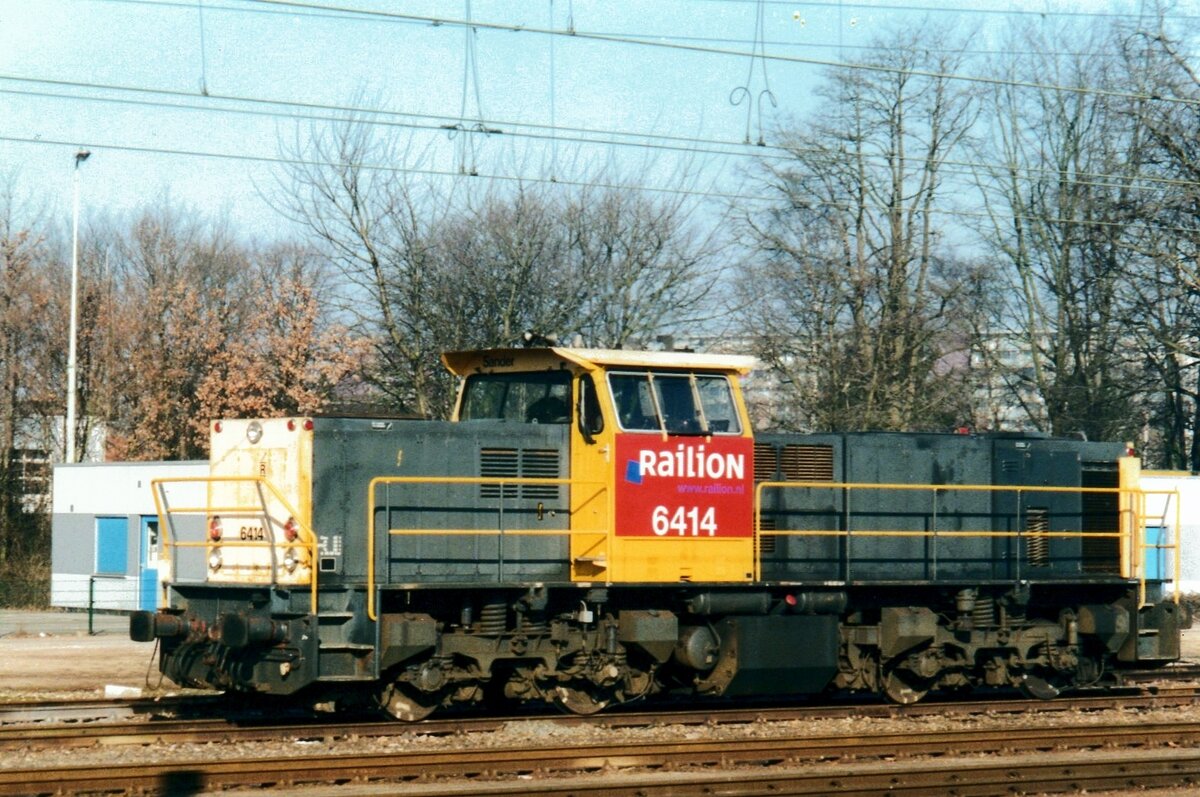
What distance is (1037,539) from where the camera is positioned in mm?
15688

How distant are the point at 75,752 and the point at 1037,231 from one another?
3116cm

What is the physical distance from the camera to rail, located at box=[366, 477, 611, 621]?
12.1m

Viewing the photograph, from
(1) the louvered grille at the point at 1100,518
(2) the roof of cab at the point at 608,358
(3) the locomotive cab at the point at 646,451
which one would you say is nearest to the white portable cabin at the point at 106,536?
(2) the roof of cab at the point at 608,358

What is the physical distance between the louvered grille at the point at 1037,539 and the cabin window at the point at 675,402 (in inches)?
153

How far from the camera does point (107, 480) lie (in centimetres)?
3111

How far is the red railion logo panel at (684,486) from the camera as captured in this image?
1320cm

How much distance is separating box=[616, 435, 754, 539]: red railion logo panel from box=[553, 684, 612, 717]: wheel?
1.66m

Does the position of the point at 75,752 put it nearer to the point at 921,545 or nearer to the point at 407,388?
the point at 921,545

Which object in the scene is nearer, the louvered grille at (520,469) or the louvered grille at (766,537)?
the louvered grille at (520,469)

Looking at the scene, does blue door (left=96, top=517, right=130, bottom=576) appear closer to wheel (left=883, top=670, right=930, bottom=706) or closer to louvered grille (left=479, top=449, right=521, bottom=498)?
louvered grille (left=479, top=449, right=521, bottom=498)

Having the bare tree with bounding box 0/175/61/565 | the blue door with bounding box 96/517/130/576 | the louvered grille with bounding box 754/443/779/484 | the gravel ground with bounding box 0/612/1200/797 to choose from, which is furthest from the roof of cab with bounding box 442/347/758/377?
the bare tree with bounding box 0/175/61/565

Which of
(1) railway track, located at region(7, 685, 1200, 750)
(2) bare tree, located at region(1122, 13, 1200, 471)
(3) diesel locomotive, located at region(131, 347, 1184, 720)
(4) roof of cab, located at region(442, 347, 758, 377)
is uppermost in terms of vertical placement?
(2) bare tree, located at region(1122, 13, 1200, 471)

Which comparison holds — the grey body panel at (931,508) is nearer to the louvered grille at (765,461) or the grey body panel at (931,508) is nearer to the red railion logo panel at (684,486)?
the louvered grille at (765,461)

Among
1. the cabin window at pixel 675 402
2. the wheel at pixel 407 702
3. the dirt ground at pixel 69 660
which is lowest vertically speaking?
the dirt ground at pixel 69 660
